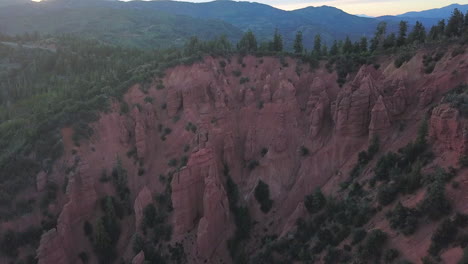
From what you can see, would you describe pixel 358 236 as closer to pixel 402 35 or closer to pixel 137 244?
pixel 137 244

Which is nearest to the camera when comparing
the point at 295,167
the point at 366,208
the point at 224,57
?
the point at 366,208

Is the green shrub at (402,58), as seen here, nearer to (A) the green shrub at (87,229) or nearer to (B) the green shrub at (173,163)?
(B) the green shrub at (173,163)

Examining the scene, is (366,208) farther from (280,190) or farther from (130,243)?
(130,243)

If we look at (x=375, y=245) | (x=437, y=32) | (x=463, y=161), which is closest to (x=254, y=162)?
(x=375, y=245)

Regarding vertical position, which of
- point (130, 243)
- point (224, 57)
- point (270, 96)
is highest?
point (224, 57)

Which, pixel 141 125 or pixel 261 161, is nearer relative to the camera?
pixel 261 161

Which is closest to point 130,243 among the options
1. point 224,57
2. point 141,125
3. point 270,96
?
point 141,125

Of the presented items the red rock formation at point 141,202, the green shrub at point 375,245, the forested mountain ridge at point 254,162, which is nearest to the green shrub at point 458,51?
the forested mountain ridge at point 254,162
